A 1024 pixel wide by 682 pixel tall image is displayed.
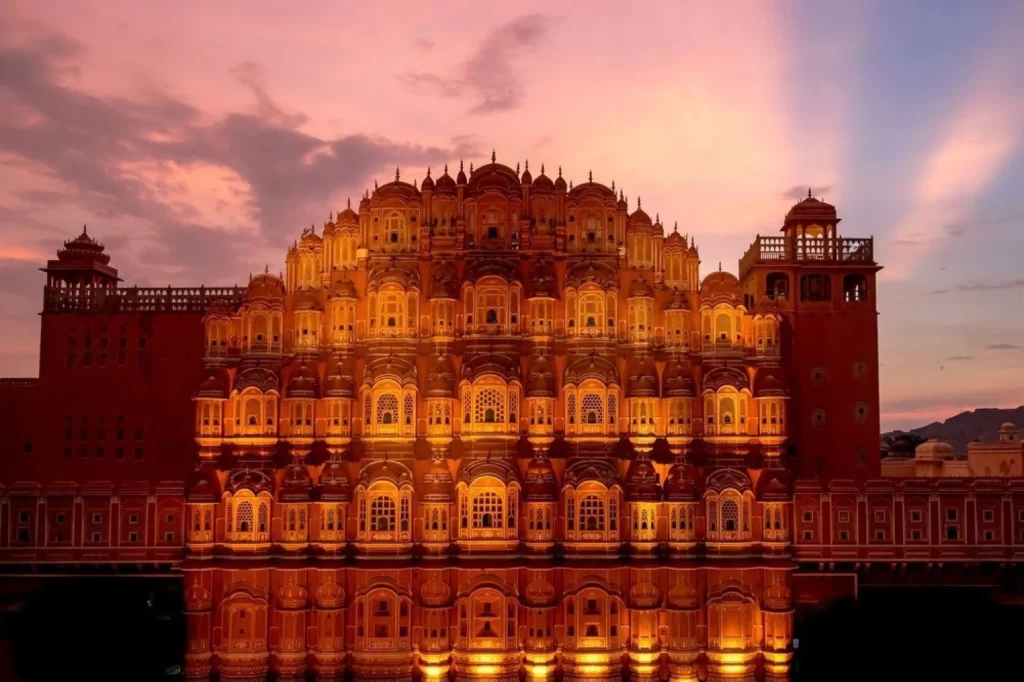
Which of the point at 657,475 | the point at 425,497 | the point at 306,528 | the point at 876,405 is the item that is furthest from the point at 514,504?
the point at 876,405

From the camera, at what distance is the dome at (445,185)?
37.2m

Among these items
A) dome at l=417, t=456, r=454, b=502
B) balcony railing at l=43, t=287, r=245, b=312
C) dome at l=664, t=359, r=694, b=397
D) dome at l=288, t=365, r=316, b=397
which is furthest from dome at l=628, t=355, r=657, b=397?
balcony railing at l=43, t=287, r=245, b=312

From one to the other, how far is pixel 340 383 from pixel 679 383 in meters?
12.5

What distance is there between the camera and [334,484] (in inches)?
1339

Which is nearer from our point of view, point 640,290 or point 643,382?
point 643,382

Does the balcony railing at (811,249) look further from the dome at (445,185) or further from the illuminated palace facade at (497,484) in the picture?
the dome at (445,185)

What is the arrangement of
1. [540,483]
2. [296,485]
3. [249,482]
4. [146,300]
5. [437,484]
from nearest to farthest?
[540,483]
[437,484]
[296,485]
[249,482]
[146,300]

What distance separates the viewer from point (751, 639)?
112ft

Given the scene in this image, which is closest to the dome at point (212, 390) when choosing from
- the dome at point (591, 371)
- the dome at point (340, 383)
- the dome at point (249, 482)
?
the dome at point (249, 482)

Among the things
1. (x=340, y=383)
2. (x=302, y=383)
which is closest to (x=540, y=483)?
(x=340, y=383)

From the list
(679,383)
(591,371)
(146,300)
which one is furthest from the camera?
(146,300)

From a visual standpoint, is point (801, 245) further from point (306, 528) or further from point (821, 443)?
point (306, 528)

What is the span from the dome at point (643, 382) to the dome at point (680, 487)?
3.00 metres

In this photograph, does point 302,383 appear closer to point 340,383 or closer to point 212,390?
point 340,383
